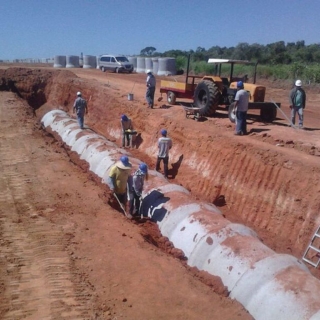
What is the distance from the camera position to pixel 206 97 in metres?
16.6

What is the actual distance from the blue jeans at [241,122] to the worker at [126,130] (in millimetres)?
5022

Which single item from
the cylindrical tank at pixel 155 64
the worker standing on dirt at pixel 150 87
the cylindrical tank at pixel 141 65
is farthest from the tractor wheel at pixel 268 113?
the cylindrical tank at pixel 141 65

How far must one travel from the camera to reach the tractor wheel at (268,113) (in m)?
16.2

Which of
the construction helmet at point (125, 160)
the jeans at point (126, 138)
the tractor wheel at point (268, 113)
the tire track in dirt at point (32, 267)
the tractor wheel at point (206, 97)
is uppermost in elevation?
the tractor wheel at point (206, 97)

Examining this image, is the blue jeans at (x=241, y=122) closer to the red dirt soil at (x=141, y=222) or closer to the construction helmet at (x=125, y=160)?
the red dirt soil at (x=141, y=222)

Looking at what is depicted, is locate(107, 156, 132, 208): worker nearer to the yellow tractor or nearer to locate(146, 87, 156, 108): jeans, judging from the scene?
the yellow tractor

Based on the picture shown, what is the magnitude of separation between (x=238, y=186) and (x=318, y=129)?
16.2 ft

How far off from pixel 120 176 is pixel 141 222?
1.32m

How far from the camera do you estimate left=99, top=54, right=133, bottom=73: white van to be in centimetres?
3907

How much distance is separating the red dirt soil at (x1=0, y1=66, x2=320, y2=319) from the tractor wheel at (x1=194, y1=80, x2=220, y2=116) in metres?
0.44

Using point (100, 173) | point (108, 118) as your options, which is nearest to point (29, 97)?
point (108, 118)

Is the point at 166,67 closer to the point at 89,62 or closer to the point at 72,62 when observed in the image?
the point at 89,62

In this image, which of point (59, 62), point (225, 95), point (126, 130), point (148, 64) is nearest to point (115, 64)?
point (148, 64)

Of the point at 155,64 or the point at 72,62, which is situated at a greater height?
the point at 155,64
